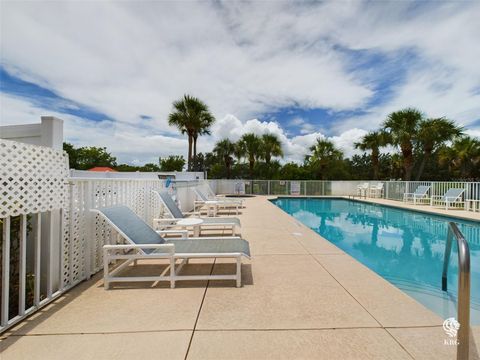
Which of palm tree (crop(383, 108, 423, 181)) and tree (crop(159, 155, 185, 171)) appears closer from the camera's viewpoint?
palm tree (crop(383, 108, 423, 181))

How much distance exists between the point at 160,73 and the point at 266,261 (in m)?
8.93

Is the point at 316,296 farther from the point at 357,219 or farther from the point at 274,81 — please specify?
the point at 274,81

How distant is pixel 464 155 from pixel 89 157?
51.9 meters

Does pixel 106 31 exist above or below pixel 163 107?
below

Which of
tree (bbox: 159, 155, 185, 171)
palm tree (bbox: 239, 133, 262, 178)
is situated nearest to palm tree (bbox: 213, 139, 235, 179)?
palm tree (bbox: 239, 133, 262, 178)

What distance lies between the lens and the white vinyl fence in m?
2.11

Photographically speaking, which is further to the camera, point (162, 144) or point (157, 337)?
point (162, 144)

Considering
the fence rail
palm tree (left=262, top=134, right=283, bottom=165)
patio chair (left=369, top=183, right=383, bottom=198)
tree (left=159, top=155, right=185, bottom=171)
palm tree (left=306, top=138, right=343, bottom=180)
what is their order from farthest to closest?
tree (left=159, top=155, right=185, bottom=171) < palm tree (left=262, top=134, right=283, bottom=165) < palm tree (left=306, top=138, right=343, bottom=180) < the fence rail < patio chair (left=369, top=183, right=383, bottom=198)

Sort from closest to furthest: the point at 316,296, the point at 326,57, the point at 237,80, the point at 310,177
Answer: the point at 316,296 < the point at 326,57 < the point at 237,80 < the point at 310,177

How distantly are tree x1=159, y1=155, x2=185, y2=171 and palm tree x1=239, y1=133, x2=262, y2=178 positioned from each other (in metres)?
27.4

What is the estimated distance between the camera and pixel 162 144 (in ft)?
146

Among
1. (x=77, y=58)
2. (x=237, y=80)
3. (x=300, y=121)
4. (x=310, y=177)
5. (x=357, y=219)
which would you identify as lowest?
(x=357, y=219)

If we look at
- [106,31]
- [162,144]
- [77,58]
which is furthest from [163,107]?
[162,144]

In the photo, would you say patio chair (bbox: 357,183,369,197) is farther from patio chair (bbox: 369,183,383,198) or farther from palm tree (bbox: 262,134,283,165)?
palm tree (bbox: 262,134,283,165)
